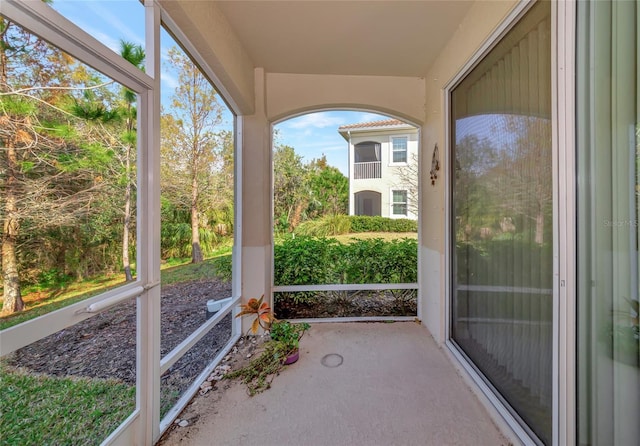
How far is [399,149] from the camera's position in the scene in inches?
127

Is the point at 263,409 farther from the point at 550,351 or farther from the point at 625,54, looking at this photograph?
the point at 625,54

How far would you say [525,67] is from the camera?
1.37 m

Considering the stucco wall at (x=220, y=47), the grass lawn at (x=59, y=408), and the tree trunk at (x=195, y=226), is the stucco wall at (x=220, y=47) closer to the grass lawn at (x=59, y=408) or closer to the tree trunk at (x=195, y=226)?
the tree trunk at (x=195, y=226)

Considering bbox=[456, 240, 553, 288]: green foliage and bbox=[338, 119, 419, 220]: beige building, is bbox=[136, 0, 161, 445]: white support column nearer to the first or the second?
bbox=[456, 240, 553, 288]: green foliage

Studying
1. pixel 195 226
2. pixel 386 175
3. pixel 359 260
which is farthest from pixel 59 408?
pixel 386 175

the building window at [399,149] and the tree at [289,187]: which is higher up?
the building window at [399,149]

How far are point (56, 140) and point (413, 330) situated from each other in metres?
3.01

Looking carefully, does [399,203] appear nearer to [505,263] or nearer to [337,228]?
[337,228]

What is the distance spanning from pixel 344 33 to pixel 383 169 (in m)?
1.57

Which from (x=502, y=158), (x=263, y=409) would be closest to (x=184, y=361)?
(x=263, y=409)

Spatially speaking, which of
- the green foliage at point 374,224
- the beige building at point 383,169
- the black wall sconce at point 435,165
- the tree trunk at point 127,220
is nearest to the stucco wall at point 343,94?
the beige building at point 383,169

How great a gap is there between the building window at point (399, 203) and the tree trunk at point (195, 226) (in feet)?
7.01

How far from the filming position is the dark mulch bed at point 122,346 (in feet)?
3.14

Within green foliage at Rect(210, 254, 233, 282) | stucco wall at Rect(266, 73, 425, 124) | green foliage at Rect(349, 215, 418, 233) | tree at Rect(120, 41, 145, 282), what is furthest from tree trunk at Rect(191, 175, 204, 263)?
green foliage at Rect(349, 215, 418, 233)
